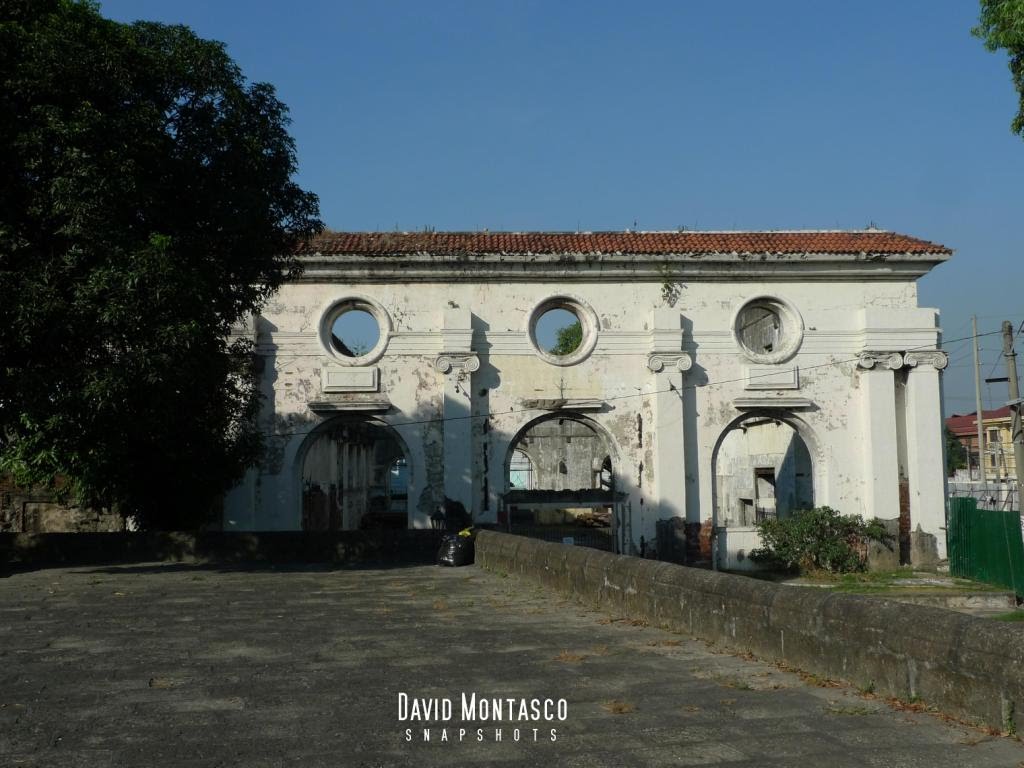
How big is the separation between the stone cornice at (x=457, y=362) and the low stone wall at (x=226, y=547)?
17.2ft

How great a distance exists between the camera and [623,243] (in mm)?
24766

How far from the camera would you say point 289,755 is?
499 cm

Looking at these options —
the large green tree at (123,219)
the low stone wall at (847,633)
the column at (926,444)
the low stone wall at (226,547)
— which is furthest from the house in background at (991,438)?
the low stone wall at (847,633)

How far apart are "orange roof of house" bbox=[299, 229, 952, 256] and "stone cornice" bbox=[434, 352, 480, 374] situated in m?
2.35

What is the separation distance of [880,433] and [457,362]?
9.81 m

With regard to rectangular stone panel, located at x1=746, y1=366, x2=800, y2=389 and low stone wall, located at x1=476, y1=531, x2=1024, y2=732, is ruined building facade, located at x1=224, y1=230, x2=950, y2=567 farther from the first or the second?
low stone wall, located at x1=476, y1=531, x2=1024, y2=732

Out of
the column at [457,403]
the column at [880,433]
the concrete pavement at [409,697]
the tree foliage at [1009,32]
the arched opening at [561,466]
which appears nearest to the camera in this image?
the concrete pavement at [409,697]

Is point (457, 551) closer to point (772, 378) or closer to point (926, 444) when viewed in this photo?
point (772, 378)

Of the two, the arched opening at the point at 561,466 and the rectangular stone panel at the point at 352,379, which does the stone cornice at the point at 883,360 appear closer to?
the rectangular stone panel at the point at 352,379

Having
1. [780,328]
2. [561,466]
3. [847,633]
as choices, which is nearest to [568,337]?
[561,466]

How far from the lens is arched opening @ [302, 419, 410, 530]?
29453 millimetres

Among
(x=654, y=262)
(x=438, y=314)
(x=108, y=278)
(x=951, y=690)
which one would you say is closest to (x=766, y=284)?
(x=654, y=262)

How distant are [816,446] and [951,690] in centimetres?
1952

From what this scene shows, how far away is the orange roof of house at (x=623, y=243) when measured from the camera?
2409cm
